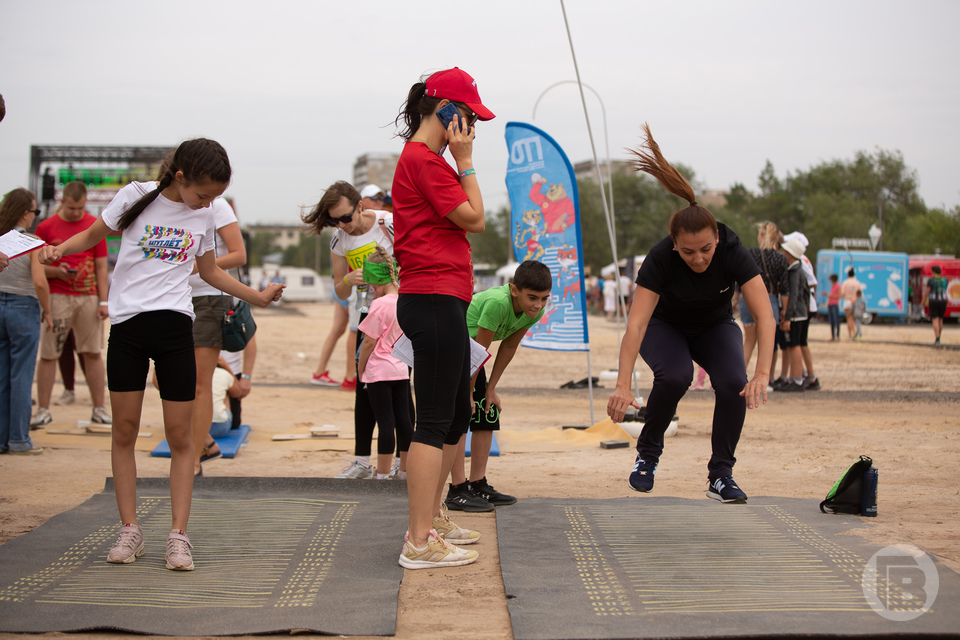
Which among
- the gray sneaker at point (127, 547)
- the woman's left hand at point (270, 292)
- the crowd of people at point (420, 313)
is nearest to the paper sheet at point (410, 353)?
the crowd of people at point (420, 313)

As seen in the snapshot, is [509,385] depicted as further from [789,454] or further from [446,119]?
[446,119]

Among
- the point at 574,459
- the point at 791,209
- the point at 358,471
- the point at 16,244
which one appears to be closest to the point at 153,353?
the point at 16,244

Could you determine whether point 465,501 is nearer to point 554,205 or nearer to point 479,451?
point 479,451

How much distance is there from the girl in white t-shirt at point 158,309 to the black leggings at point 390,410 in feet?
4.59

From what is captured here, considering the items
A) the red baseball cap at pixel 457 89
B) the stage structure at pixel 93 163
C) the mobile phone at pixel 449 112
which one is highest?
the stage structure at pixel 93 163

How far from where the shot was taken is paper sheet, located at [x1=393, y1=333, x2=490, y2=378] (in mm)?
3426

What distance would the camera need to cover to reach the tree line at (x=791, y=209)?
50500 mm

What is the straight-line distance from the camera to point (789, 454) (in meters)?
6.04

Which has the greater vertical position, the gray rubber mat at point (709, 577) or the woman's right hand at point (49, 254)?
the woman's right hand at point (49, 254)

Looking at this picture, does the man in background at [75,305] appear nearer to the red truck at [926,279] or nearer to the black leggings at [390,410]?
the black leggings at [390,410]

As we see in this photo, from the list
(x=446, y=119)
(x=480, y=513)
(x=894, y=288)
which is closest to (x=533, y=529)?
(x=480, y=513)

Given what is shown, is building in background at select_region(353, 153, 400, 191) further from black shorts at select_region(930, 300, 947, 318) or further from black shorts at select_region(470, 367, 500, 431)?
black shorts at select_region(470, 367, 500, 431)

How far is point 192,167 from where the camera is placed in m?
3.15

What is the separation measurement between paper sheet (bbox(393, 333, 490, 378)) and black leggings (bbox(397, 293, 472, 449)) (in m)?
0.16
